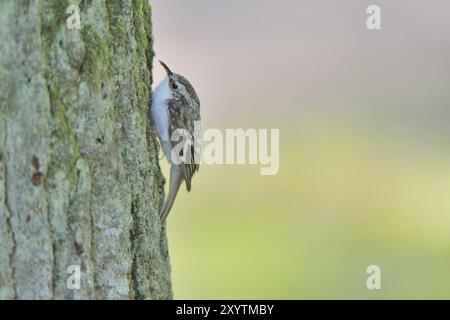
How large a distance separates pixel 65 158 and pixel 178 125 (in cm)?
150

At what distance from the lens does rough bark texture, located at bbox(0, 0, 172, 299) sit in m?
2.94

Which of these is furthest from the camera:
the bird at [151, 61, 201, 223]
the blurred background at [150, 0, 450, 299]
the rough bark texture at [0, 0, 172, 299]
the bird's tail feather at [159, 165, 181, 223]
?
the blurred background at [150, 0, 450, 299]

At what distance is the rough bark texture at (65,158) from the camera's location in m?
2.94

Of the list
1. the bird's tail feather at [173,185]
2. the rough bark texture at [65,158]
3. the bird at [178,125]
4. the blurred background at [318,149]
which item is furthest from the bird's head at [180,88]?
the blurred background at [318,149]

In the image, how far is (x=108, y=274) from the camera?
314 centimetres

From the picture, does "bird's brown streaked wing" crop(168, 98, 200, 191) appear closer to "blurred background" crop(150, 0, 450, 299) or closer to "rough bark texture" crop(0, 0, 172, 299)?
"rough bark texture" crop(0, 0, 172, 299)

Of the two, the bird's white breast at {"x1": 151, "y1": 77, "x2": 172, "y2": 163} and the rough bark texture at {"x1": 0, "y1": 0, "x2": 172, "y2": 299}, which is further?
the bird's white breast at {"x1": 151, "y1": 77, "x2": 172, "y2": 163}

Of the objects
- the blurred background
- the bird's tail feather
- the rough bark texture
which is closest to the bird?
the bird's tail feather

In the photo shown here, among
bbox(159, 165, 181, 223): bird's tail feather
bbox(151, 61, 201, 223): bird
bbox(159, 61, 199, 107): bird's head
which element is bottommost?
bbox(159, 165, 181, 223): bird's tail feather

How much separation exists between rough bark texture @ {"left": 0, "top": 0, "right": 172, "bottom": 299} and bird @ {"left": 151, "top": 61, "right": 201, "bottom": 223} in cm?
90

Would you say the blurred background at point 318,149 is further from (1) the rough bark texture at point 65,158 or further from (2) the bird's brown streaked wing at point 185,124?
(1) the rough bark texture at point 65,158

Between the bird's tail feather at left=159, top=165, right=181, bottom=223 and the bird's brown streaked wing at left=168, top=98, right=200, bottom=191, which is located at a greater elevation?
the bird's brown streaked wing at left=168, top=98, right=200, bottom=191

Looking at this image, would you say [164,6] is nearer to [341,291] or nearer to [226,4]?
[226,4]

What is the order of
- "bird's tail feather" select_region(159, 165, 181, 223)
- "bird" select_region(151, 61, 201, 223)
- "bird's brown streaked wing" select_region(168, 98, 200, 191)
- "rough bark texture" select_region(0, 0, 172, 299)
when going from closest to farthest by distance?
"rough bark texture" select_region(0, 0, 172, 299) < "bird's tail feather" select_region(159, 165, 181, 223) < "bird" select_region(151, 61, 201, 223) < "bird's brown streaked wing" select_region(168, 98, 200, 191)
